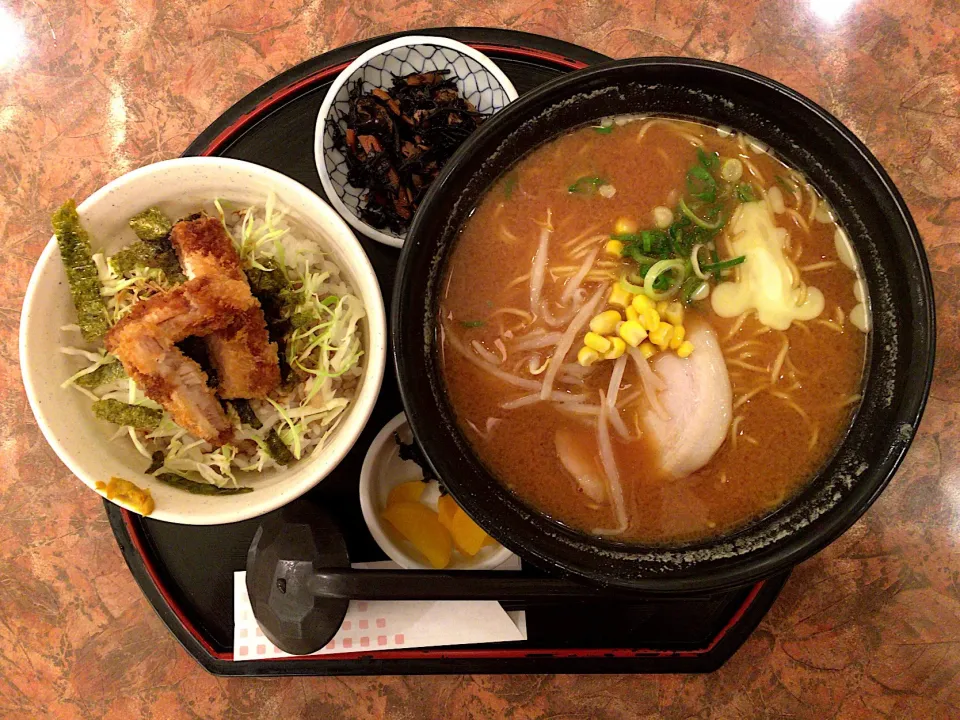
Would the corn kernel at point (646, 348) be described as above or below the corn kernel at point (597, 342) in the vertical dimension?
above

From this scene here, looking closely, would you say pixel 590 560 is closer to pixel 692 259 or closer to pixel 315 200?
pixel 692 259

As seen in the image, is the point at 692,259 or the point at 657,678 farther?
the point at 657,678

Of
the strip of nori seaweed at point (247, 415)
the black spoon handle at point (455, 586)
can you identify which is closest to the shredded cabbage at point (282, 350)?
the strip of nori seaweed at point (247, 415)

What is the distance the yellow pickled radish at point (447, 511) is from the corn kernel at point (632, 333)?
746 mm

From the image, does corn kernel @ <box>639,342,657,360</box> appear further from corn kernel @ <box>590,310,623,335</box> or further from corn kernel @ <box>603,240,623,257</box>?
corn kernel @ <box>603,240,623,257</box>

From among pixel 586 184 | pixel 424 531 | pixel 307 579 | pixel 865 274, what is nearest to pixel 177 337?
pixel 307 579

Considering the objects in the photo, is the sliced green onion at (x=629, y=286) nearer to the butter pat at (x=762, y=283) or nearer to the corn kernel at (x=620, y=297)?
the corn kernel at (x=620, y=297)

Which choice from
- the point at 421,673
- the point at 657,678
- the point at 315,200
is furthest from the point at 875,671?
the point at 315,200

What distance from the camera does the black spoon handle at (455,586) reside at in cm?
149

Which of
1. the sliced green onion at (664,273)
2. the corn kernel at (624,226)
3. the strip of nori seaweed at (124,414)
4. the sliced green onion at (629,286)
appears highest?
the corn kernel at (624,226)

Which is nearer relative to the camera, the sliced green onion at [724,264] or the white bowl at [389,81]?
the sliced green onion at [724,264]

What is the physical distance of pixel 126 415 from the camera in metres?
1.71

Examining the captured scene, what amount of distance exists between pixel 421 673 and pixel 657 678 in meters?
0.82

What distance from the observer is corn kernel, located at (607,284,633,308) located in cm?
164
